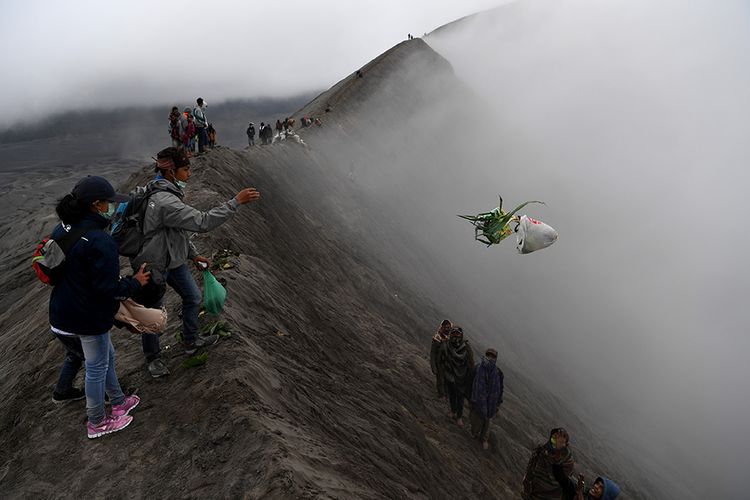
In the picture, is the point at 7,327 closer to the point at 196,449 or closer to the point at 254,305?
the point at 254,305

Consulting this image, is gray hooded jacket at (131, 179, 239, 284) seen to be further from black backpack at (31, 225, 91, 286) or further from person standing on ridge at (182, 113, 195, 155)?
person standing on ridge at (182, 113, 195, 155)

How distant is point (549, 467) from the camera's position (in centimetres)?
589

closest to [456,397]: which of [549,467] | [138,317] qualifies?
[549,467]

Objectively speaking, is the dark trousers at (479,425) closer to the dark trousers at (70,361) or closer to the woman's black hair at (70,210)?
the dark trousers at (70,361)

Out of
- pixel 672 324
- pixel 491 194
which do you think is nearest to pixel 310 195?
pixel 491 194

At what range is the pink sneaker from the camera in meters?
4.98

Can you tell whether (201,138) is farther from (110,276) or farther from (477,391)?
(110,276)

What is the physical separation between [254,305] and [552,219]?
2036 inches

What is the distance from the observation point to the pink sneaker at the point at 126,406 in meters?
4.98

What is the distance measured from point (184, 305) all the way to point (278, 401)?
1569 mm

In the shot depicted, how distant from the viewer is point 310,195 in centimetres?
2281

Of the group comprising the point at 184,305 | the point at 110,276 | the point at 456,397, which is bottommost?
the point at 456,397

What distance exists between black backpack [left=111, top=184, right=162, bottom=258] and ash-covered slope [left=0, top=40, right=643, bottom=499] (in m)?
1.66

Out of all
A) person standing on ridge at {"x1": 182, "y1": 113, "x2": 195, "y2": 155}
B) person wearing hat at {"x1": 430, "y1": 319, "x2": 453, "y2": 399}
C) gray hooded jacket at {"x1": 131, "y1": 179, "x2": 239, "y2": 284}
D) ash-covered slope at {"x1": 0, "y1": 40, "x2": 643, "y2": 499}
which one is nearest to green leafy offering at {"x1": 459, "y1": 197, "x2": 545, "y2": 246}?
person wearing hat at {"x1": 430, "y1": 319, "x2": 453, "y2": 399}
